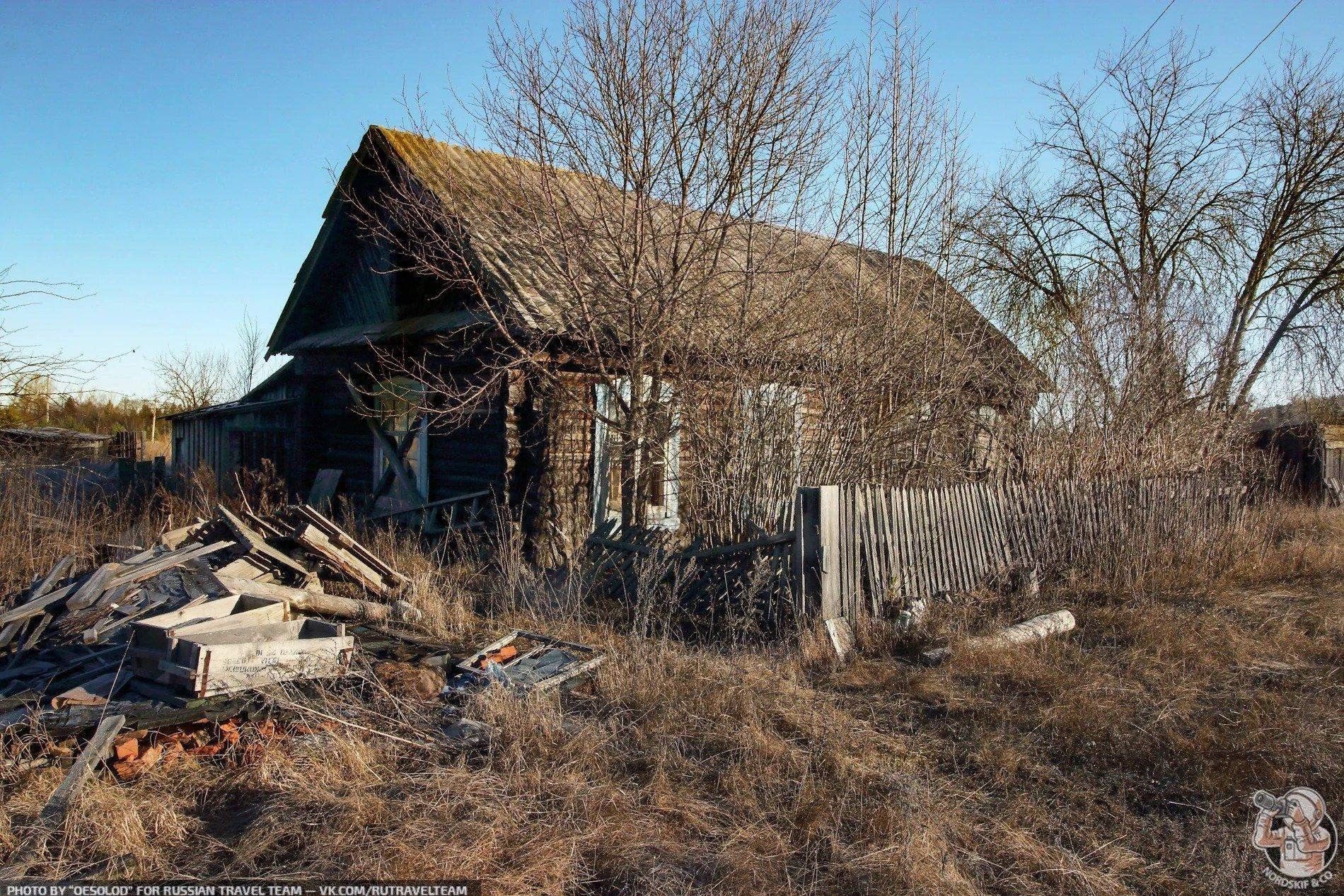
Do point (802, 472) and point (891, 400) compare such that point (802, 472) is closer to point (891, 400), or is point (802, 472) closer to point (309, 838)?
point (891, 400)

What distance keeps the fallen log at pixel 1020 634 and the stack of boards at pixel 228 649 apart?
401cm

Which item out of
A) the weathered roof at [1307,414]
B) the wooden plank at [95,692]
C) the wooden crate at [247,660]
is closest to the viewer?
the wooden crate at [247,660]

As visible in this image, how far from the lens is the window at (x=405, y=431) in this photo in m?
11.5

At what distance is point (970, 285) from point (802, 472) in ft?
13.6

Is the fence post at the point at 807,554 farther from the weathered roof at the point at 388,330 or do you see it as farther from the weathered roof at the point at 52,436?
the weathered roof at the point at 52,436

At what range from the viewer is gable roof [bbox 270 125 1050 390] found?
9391 millimetres

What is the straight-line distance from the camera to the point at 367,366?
40.5 feet

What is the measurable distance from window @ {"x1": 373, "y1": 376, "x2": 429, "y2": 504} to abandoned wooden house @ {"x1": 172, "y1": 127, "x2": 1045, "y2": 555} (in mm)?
28

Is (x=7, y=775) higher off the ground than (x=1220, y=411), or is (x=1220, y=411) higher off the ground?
(x=1220, y=411)

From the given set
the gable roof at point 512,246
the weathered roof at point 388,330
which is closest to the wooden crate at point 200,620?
the gable roof at point 512,246

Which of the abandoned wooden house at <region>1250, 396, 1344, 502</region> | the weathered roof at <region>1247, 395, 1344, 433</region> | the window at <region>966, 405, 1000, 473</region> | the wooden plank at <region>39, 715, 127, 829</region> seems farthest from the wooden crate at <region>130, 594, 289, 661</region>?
the abandoned wooden house at <region>1250, 396, 1344, 502</region>

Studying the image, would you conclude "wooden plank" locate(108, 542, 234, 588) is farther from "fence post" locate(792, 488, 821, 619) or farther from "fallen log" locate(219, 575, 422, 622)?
"fence post" locate(792, 488, 821, 619)

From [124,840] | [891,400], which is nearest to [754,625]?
[891,400]

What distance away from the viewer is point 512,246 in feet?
34.6
